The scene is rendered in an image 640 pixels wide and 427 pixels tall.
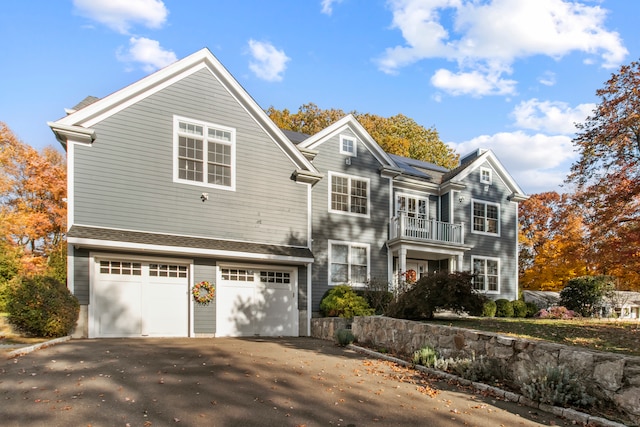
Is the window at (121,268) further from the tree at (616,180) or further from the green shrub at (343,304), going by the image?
the tree at (616,180)

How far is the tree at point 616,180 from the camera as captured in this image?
37.2 ft

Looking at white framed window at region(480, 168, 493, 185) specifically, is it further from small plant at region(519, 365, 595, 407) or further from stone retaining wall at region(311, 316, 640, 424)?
small plant at region(519, 365, 595, 407)

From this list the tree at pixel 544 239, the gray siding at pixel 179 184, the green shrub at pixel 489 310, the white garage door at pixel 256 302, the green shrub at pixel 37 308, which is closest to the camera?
the green shrub at pixel 37 308

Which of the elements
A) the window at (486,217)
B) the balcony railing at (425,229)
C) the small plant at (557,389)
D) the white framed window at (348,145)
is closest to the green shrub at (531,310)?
the window at (486,217)

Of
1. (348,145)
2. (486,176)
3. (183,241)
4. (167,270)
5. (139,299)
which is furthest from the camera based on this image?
(486,176)

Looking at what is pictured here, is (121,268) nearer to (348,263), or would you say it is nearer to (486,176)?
(348,263)

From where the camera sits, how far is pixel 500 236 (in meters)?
22.6

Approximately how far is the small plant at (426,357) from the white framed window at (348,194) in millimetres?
9015

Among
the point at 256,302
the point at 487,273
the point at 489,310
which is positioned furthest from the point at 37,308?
the point at 487,273

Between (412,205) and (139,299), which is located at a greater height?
(412,205)

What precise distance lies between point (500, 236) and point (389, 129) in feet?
61.0

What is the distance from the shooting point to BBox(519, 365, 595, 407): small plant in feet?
20.8

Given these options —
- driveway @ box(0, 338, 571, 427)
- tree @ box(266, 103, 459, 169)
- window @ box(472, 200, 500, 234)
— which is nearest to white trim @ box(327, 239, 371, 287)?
window @ box(472, 200, 500, 234)

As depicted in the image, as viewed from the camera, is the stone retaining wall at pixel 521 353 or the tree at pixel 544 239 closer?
the stone retaining wall at pixel 521 353
